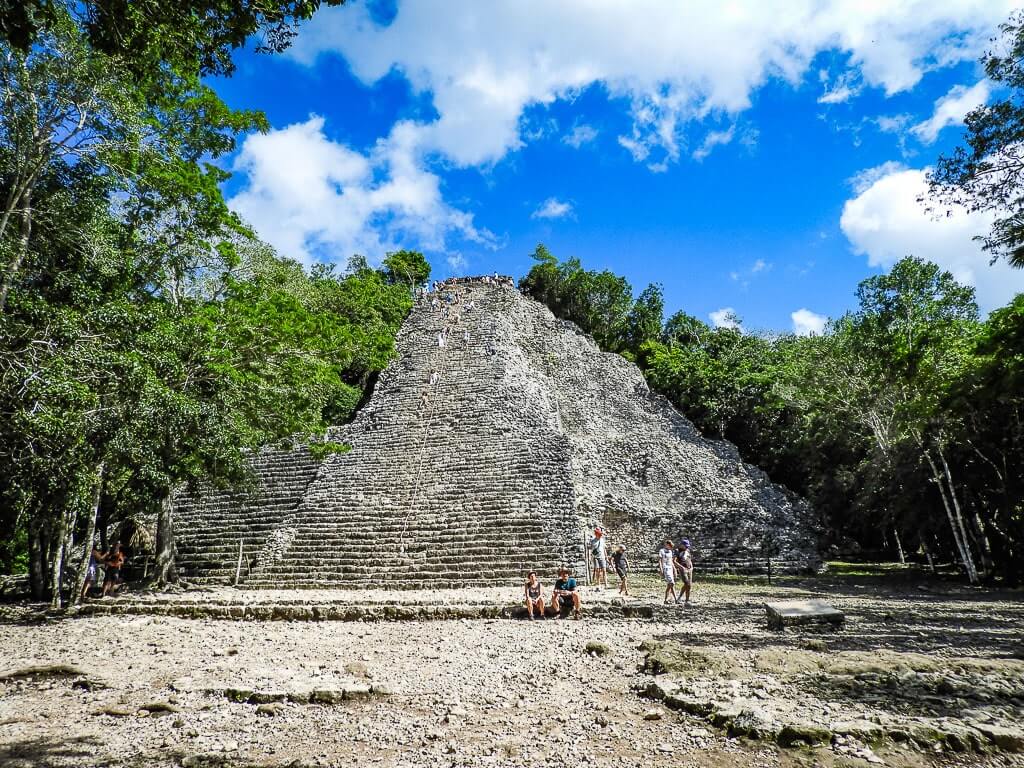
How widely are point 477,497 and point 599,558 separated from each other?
12.9 ft

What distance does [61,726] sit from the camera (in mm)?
4301

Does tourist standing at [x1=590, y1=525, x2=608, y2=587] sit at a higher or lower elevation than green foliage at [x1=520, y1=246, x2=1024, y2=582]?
lower

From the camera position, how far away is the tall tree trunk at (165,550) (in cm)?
1209

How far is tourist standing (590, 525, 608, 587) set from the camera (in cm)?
1113

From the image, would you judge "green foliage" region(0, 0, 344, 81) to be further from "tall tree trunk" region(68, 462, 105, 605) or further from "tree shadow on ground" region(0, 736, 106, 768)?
"tall tree trunk" region(68, 462, 105, 605)

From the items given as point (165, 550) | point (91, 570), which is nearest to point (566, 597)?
point (165, 550)

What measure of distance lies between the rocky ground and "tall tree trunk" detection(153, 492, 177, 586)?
4154mm

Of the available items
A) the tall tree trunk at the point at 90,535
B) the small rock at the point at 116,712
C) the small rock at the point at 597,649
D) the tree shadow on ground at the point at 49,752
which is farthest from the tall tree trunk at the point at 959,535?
the tall tree trunk at the point at 90,535

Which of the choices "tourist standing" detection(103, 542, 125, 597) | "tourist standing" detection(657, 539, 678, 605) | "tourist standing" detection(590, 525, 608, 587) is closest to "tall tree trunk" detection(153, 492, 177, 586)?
"tourist standing" detection(103, 542, 125, 597)

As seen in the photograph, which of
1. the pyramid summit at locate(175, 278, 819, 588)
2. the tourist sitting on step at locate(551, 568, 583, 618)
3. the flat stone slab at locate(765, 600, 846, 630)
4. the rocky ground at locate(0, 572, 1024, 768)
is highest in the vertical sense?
the pyramid summit at locate(175, 278, 819, 588)

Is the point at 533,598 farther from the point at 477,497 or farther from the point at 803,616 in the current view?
the point at 477,497

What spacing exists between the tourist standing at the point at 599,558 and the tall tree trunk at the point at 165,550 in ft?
30.7

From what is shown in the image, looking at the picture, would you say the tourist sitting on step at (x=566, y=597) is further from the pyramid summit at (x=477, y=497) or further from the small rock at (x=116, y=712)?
the small rock at (x=116, y=712)

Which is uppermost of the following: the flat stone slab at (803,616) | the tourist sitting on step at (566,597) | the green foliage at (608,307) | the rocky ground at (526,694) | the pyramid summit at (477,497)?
the green foliage at (608,307)
